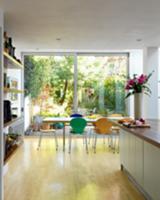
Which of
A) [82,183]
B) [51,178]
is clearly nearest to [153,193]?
[82,183]

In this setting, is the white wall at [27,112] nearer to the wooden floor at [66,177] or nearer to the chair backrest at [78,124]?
the wooden floor at [66,177]

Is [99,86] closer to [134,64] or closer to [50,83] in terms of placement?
[134,64]

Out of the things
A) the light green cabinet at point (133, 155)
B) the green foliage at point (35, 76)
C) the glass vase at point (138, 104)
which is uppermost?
the green foliage at point (35, 76)

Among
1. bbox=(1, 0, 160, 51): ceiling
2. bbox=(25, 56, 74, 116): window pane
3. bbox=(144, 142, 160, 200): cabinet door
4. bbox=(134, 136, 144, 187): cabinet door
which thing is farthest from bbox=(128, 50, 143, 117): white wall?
bbox=(144, 142, 160, 200): cabinet door

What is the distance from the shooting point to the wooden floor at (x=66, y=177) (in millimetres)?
3564

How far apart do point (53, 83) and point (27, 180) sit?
4799mm

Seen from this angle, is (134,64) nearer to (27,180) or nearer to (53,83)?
(53,83)

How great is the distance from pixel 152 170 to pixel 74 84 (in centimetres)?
591

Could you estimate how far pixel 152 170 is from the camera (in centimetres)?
298

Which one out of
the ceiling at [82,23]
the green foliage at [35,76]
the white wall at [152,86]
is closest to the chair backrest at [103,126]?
the white wall at [152,86]

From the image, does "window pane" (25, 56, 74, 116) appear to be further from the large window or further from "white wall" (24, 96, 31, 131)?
"white wall" (24, 96, 31, 131)

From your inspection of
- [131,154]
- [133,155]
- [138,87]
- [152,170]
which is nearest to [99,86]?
[138,87]

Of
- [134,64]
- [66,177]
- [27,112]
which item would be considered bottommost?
[66,177]

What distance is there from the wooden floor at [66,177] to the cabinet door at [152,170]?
16.9 inches
